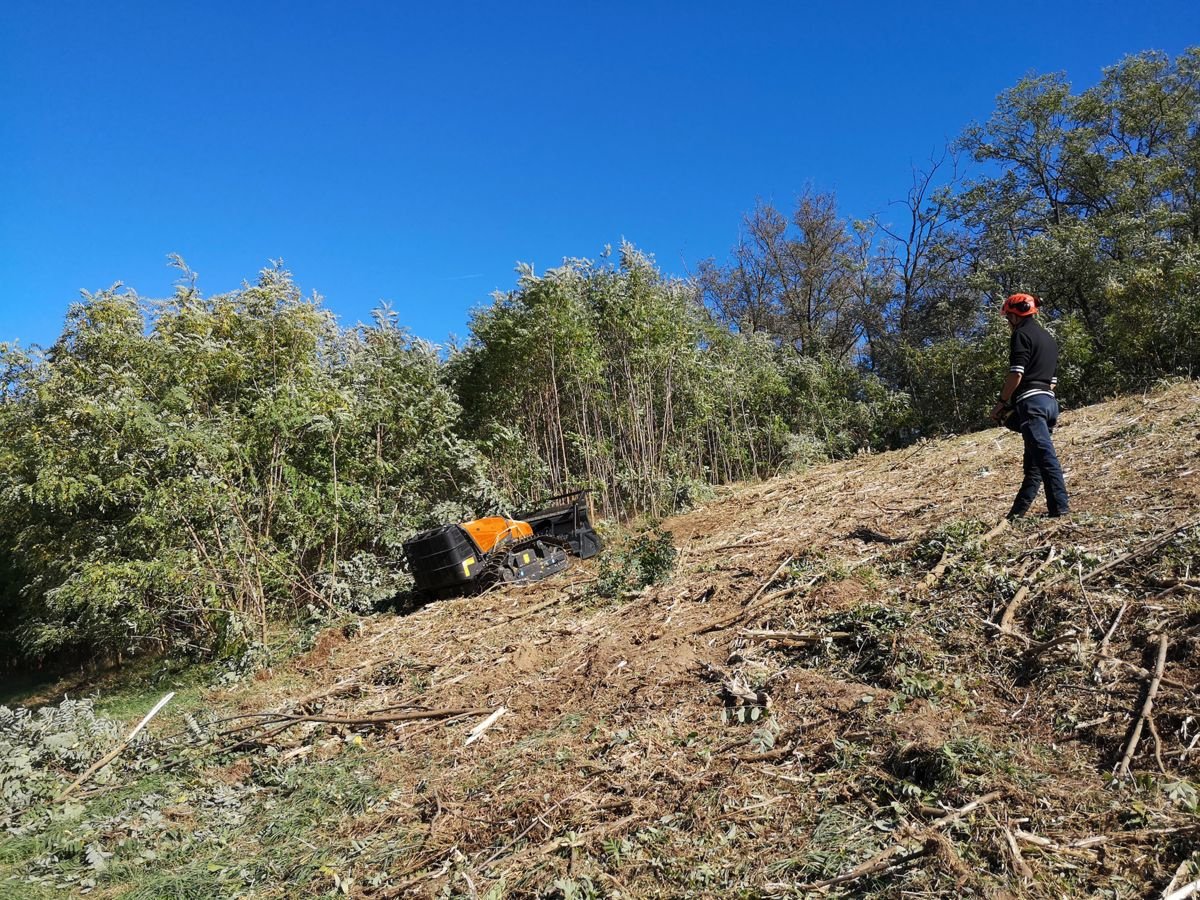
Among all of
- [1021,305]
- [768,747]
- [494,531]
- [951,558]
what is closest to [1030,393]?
[1021,305]

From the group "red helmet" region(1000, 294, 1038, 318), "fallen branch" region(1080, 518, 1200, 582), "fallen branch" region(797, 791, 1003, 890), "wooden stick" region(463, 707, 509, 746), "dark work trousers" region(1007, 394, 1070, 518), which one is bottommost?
"fallen branch" region(797, 791, 1003, 890)

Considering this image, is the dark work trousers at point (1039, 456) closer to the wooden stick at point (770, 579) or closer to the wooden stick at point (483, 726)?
the wooden stick at point (770, 579)

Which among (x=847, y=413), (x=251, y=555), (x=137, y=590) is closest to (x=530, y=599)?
(x=251, y=555)

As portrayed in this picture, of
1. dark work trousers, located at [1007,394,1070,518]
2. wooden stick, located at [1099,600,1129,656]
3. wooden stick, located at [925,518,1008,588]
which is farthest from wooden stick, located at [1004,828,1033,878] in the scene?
dark work trousers, located at [1007,394,1070,518]

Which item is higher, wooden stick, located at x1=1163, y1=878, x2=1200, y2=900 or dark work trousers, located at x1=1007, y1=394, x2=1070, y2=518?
dark work trousers, located at x1=1007, y1=394, x2=1070, y2=518

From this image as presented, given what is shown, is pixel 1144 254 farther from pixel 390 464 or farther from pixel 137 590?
pixel 137 590

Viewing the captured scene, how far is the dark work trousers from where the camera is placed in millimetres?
3674

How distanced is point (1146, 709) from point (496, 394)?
8.00 meters

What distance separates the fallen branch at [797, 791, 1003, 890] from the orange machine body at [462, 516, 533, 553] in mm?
4726

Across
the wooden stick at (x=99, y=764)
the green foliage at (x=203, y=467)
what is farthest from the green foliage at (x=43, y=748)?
the green foliage at (x=203, y=467)

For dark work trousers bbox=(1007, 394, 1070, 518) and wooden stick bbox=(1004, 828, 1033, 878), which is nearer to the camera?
wooden stick bbox=(1004, 828, 1033, 878)

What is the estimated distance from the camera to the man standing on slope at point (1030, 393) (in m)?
3.77

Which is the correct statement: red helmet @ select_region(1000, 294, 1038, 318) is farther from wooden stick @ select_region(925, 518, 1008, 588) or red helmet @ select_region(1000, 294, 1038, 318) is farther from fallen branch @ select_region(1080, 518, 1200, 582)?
fallen branch @ select_region(1080, 518, 1200, 582)

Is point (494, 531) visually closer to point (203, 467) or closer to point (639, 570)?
point (639, 570)
